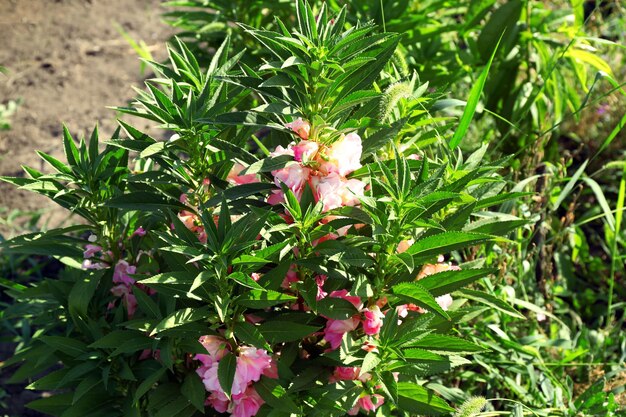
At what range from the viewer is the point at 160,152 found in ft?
5.49

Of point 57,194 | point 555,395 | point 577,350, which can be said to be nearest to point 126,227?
point 57,194

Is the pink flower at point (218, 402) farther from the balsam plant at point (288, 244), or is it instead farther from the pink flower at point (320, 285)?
the pink flower at point (320, 285)

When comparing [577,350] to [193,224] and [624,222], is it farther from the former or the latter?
[193,224]

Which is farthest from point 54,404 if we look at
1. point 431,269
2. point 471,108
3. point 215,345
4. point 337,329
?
point 471,108

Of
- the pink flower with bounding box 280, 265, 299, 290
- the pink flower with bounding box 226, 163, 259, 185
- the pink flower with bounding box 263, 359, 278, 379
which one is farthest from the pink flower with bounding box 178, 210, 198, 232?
the pink flower with bounding box 263, 359, 278, 379

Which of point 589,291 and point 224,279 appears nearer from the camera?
point 224,279

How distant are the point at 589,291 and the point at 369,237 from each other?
152 centimetres

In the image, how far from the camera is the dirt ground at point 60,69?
3.70 meters

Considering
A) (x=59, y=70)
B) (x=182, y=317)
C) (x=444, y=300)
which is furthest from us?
(x=59, y=70)

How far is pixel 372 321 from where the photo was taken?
160 centimetres

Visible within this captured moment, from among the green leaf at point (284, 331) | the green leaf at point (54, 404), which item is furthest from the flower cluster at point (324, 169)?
the green leaf at point (54, 404)

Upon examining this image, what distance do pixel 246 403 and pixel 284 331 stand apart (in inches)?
7.9

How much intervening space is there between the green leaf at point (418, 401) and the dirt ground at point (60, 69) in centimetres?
218

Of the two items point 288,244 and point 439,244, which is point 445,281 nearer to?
point 439,244
